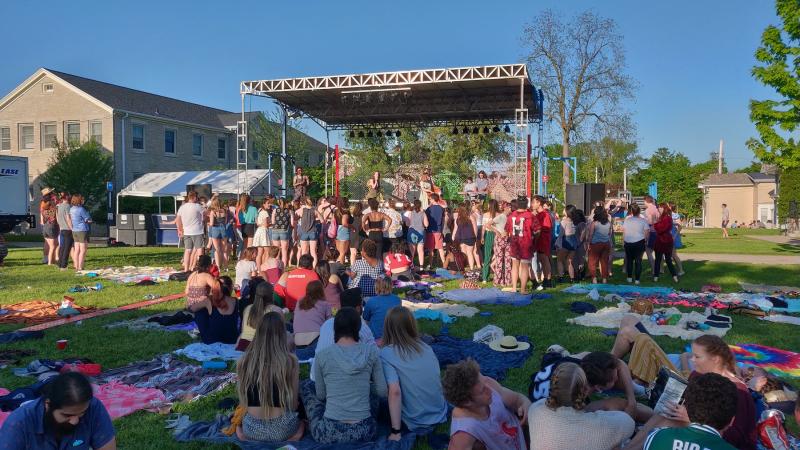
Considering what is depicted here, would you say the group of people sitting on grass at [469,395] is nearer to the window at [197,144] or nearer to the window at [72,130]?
the window at [72,130]

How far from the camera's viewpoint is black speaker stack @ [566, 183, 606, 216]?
53.8ft

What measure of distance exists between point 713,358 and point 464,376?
5.95 ft

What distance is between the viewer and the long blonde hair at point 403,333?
4.31 m

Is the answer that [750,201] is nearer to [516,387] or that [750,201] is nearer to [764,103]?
[764,103]

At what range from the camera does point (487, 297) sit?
973 cm

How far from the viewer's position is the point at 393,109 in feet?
75.6

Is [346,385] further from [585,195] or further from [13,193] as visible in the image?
[13,193]

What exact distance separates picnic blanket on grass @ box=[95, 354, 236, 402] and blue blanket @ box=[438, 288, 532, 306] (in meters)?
4.88

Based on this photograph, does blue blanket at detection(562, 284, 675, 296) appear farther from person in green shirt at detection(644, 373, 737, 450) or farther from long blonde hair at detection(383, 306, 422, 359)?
person in green shirt at detection(644, 373, 737, 450)

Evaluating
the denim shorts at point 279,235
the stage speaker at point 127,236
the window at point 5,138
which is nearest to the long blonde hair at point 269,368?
the denim shorts at point 279,235

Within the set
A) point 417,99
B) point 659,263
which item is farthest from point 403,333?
point 417,99

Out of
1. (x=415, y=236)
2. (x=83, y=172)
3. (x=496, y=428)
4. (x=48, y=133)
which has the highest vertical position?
(x=48, y=133)

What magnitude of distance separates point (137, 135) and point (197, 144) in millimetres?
4137

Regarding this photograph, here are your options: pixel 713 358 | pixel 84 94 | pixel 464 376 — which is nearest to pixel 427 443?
pixel 464 376
